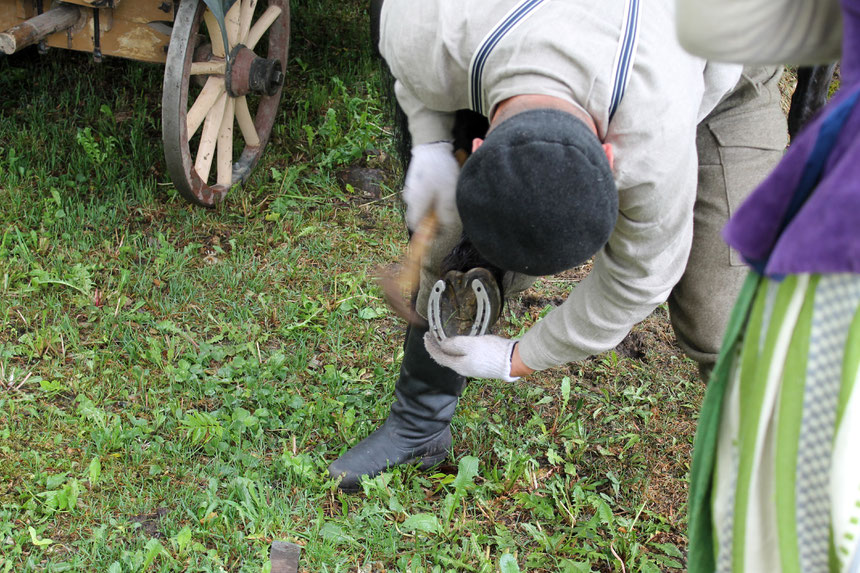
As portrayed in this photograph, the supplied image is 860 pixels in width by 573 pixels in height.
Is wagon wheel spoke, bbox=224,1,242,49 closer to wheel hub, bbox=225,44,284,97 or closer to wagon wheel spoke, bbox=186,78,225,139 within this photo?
wheel hub, bbox=225,44,284,97

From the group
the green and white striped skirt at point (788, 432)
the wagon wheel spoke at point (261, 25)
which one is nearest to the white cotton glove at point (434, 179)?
the green and white striped skirt at point (788, 432)

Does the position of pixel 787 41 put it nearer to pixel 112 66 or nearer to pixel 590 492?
pixel 590 492

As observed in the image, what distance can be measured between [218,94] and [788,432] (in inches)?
104

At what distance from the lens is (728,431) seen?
0.95 meters

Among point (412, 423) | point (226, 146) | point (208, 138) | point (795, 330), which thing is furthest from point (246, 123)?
point (795, 330)

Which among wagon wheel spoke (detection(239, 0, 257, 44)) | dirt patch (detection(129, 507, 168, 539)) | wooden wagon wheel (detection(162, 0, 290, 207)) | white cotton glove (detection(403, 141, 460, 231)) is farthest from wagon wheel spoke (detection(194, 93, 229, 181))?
white cotton glove (detection(403, 141, 460, 231))

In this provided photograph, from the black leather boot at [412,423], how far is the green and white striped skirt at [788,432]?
1322 mm

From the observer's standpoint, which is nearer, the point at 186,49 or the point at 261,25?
the point at 186,49

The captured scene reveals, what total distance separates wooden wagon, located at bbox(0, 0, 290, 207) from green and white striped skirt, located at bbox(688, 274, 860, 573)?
2301mm

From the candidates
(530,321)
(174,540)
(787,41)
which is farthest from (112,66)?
(787,41)

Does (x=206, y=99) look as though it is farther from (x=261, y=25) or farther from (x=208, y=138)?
(x=261, y=25)

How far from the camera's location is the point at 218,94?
3.05 meters

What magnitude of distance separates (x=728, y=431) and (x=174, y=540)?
1.49m

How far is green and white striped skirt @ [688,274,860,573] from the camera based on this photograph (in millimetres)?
807
